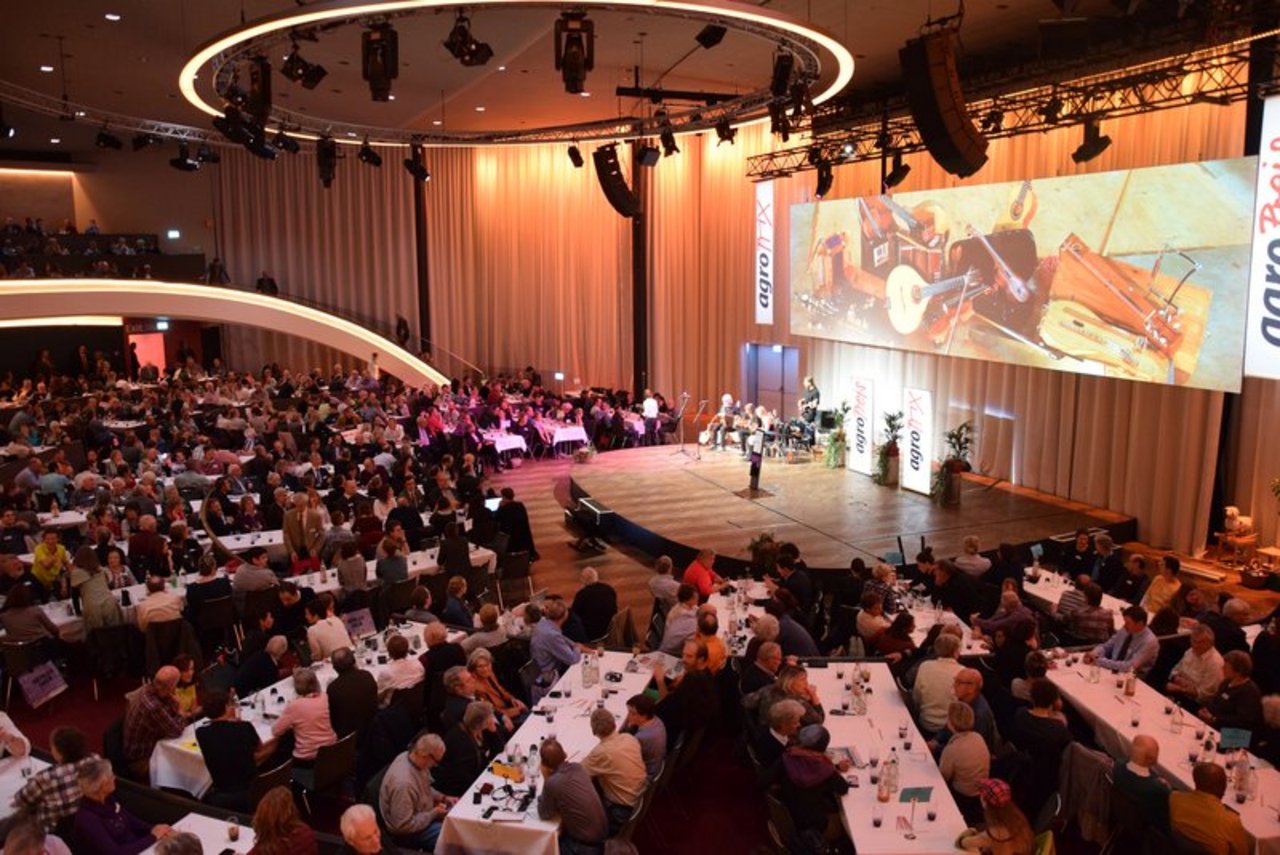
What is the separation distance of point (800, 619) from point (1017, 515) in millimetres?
5614

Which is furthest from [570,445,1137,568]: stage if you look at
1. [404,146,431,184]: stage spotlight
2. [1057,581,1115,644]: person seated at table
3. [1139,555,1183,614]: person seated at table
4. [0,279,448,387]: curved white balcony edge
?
[0,279,448,387]: curved white balcony edge

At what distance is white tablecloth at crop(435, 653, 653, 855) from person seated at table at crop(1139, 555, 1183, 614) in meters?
4.27

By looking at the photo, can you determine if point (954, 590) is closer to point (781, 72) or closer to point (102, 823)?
point (781, 72)

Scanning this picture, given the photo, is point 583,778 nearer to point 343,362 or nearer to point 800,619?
point 800,619

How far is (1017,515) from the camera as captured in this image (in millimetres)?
12367

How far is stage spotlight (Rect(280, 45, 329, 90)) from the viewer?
33.9 feet

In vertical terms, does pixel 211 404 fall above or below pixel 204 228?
below

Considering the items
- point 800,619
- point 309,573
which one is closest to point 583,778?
point 800,619

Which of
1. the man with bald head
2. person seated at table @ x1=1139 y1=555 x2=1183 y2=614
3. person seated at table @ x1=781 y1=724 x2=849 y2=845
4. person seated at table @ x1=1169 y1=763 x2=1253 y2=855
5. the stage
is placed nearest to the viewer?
person seated at table @ x1=1169 y1=763 x2=1253 y2=855

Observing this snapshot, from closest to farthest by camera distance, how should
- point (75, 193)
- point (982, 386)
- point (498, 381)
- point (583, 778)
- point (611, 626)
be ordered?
point (583, 778), point (611, 626), point (982, 386), point (498, 381), point (75, 193)

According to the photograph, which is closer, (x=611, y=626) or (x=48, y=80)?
(x=611, y=626)

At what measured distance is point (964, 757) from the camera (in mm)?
5332

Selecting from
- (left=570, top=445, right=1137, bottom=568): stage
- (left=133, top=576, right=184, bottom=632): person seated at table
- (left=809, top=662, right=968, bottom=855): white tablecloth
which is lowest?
(left=570, top=445, right=1137, bottom=568): stage

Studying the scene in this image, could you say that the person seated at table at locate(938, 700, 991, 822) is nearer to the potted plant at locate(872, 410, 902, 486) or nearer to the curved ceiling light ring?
the curved ceiling light ring
